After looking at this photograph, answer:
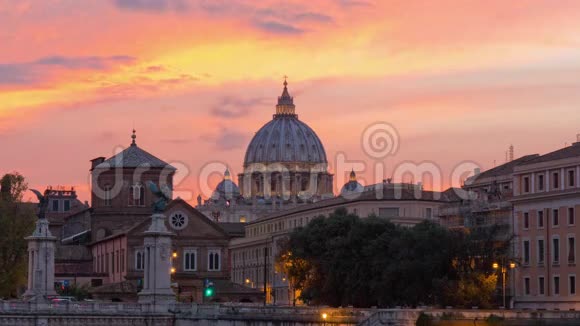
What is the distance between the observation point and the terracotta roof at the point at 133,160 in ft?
512

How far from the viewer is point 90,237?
159 meters

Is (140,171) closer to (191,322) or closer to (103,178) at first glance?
(103,178)

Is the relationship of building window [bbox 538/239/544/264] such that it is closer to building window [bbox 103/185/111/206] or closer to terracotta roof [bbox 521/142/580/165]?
terracotta roof [bbox 521/142/580/165]

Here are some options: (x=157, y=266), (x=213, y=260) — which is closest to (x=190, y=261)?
(x=213, y=260)

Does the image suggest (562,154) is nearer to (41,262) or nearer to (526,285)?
(526,285)

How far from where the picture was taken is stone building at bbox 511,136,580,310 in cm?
10481

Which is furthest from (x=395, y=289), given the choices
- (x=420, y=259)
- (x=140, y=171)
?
(x=140, y=171)

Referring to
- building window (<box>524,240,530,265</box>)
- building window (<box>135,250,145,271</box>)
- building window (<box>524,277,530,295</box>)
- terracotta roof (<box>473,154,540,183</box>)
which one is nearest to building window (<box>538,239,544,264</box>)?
building window (<box>524,240,530,265</box>)

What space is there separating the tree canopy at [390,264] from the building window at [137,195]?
116 ft

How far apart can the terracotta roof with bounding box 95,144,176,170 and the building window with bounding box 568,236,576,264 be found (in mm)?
59084

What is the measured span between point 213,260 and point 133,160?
15670mm

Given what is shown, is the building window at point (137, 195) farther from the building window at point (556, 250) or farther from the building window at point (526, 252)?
the building window at point (556, 250)

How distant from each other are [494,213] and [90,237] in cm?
5440

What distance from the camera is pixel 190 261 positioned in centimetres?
14700
